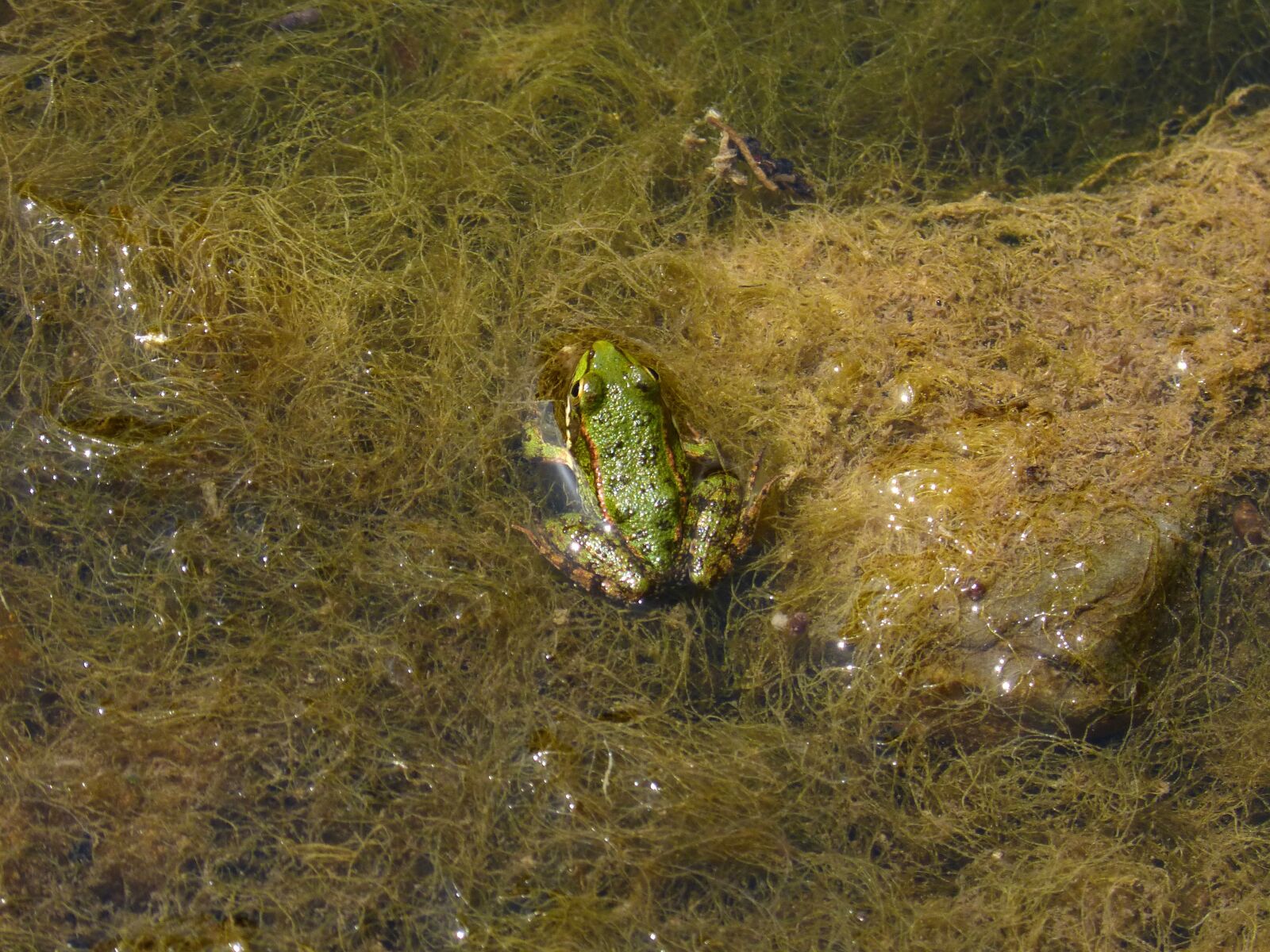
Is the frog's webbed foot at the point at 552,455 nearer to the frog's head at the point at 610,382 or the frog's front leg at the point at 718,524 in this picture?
the frog's head at the point at 610,382

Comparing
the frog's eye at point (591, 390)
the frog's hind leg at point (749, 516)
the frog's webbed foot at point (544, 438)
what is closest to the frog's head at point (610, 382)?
the frog's eye at point (591, 390)

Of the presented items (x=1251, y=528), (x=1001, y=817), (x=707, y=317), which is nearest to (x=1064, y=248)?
(x=1251, y=528)

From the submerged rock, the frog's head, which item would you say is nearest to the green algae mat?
the submerged rock

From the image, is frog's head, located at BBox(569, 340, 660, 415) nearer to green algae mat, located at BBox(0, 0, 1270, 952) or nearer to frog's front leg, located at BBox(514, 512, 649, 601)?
green algae mat, located at BBox(0, 0, 1270, 952)

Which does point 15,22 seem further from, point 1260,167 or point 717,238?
point 1260,167

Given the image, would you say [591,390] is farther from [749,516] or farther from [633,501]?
[749,516]

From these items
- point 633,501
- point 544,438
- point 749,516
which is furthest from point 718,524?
point 544,438
